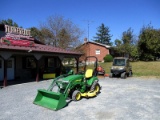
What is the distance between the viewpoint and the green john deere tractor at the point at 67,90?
21.5ft

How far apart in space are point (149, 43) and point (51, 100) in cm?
2543

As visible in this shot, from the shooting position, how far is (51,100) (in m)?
6.77

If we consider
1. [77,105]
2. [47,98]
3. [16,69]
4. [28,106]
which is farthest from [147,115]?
[16,69]

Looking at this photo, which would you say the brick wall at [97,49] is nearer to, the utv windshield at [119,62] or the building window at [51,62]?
the building window at [51,62]

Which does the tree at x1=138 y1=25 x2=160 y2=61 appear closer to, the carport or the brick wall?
the brick wall

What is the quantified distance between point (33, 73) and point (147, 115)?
12.2 m

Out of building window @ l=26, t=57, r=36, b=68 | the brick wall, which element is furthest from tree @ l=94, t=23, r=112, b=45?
building window @ l=26, t=57, r=36, b=68

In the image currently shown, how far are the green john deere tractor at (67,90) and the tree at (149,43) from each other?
22689mm

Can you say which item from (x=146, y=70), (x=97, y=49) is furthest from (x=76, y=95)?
(x=97, y=49)

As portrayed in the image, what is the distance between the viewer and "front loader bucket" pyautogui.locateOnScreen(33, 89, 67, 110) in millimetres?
6418

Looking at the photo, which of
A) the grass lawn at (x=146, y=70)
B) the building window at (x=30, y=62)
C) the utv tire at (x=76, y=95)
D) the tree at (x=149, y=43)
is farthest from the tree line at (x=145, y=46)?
the utv tire at (x=76, y=95)

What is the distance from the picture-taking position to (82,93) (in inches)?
316

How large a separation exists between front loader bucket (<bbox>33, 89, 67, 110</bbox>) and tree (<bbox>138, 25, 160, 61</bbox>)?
25.2 m

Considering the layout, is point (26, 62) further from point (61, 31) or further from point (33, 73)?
point (61, 31)
